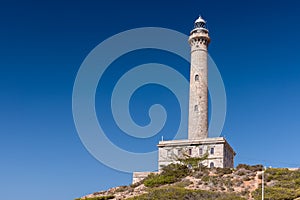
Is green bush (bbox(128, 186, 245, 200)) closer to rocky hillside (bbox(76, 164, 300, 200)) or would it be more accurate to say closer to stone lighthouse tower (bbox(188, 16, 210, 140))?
rocky hillside (bbox(76, 164, 300, 200))

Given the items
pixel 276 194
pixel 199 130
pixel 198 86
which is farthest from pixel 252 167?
pixel 198 86

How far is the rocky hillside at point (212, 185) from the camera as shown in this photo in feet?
106

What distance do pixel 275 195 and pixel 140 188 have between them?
465 inches

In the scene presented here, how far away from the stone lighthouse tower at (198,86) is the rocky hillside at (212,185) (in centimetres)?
823

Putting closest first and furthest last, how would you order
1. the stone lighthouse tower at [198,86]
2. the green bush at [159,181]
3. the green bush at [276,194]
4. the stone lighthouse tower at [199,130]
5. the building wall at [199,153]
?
the green bush at [276,194]
the green bush at [159,181]
the building wall at [199,153]
the stone lighthouse tower at [199,130]
the stone lighthouse tower at [198,86]

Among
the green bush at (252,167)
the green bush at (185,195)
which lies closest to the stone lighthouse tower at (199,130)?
the green bush at (252,167)

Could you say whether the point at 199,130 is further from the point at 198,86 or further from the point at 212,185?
the point at 212,185

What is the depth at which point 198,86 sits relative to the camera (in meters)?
52.2

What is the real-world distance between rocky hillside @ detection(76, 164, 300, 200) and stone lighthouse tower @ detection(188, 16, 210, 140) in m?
8.23

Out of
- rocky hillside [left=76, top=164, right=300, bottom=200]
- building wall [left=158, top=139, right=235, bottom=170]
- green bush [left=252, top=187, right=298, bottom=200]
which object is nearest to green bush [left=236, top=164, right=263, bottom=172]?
rocky hillside [left=76, top=164, right=300, bottom=200]

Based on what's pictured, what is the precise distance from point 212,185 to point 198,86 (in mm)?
17945

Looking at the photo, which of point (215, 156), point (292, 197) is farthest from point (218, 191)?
point (215, 156)

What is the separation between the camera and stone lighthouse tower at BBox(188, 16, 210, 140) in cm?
5100

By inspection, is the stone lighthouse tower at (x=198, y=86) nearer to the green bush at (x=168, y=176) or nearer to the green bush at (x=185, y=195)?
the green bush at (x=168, y=176)
